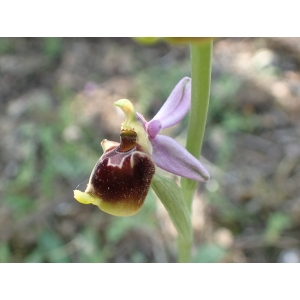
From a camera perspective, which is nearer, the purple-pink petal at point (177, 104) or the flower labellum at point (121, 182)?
the flower labellum at point (121, 182)

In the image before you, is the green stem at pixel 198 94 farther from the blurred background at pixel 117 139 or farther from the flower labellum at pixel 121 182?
the blurred background at pixel 117 139

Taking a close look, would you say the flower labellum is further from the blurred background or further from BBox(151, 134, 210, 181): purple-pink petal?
the blurred background

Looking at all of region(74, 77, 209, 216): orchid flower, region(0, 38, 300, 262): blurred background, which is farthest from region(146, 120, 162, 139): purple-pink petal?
region(0, 38, 300, 262): blurred background

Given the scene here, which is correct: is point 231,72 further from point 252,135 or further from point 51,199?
point 51,199

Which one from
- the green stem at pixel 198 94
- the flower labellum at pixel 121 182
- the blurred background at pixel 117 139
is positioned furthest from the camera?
the blurred background at pixel 117 139

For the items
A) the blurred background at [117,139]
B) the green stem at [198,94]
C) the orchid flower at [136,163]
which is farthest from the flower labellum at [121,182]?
the blurred background at [117,139]

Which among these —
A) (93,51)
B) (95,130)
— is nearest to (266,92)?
(95,130)

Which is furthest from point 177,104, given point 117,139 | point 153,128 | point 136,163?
point 117,139
